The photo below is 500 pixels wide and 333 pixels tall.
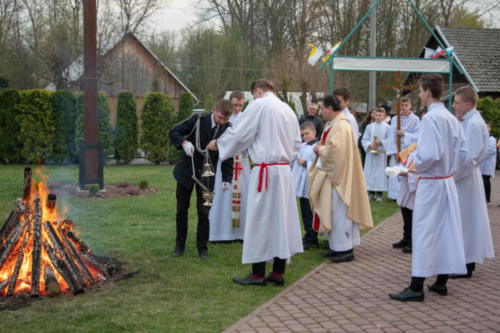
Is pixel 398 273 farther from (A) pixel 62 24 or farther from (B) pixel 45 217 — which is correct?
(A) pixel 62 24

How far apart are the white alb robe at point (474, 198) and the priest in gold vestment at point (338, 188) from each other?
1.26 meters

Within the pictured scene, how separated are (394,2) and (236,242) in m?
26.4

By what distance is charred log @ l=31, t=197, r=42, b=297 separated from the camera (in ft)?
17.4

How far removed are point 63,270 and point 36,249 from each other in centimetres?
35

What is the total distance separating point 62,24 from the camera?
26.8 meters

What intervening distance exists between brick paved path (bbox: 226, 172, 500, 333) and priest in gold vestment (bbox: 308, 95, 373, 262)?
41 centimetres

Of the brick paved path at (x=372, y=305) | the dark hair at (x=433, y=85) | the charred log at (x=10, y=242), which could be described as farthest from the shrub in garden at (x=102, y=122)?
the dark hair at (x=433, y=85)

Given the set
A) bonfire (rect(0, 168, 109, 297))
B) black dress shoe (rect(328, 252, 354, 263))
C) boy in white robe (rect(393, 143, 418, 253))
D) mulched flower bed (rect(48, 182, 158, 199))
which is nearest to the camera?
bonfire (rect(0, 168, 109, 297))

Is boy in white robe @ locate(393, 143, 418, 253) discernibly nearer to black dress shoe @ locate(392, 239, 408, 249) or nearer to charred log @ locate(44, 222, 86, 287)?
black dress shoe @ locate(392, 239, 408, 249)

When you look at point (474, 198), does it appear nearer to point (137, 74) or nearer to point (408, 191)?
point (408, 191)

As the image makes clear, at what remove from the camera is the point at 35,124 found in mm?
20078

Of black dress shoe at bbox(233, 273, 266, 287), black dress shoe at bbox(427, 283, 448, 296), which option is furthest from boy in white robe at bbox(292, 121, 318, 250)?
black dress shoe at bbox(427, 283, 448, 296)

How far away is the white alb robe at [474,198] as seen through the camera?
6.18 meters

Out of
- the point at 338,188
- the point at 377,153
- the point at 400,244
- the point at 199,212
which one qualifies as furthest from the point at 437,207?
the point at 377,153
